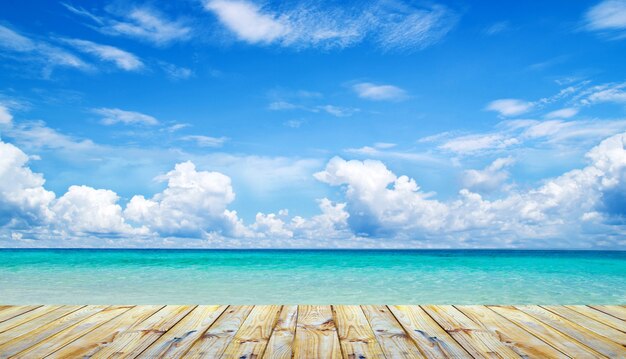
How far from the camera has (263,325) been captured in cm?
227

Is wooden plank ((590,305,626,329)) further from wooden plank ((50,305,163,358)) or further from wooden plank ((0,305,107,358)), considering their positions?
wooden plank ((0,305,107,358))

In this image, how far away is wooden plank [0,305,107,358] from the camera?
73.3 inches

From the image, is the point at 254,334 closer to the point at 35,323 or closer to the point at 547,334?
the point at 35,323

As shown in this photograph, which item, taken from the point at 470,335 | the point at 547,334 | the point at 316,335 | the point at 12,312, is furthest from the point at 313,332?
the point at 12,312

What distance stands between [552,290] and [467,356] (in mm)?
7819

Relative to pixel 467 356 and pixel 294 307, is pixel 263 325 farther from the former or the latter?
pixel 467 356

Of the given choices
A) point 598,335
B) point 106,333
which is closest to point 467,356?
point 598,335

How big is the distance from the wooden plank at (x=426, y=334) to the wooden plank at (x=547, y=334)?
0.45 meters

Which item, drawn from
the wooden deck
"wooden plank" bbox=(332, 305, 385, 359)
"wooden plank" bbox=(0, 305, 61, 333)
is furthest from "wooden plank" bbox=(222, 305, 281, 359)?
"wooden plank" bbox=(0, 305, 61, 333)

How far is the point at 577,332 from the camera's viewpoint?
2.18 meters

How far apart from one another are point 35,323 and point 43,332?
25 cm

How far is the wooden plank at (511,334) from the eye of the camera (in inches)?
71.9

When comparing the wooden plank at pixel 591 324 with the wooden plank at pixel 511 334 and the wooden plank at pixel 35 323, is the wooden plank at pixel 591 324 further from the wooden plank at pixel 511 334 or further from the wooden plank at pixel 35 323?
the wooden plank at pixel 35 323

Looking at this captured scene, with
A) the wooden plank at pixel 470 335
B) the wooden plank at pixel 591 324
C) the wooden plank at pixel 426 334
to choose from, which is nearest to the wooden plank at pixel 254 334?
the wooden plank at pixel 426 334
